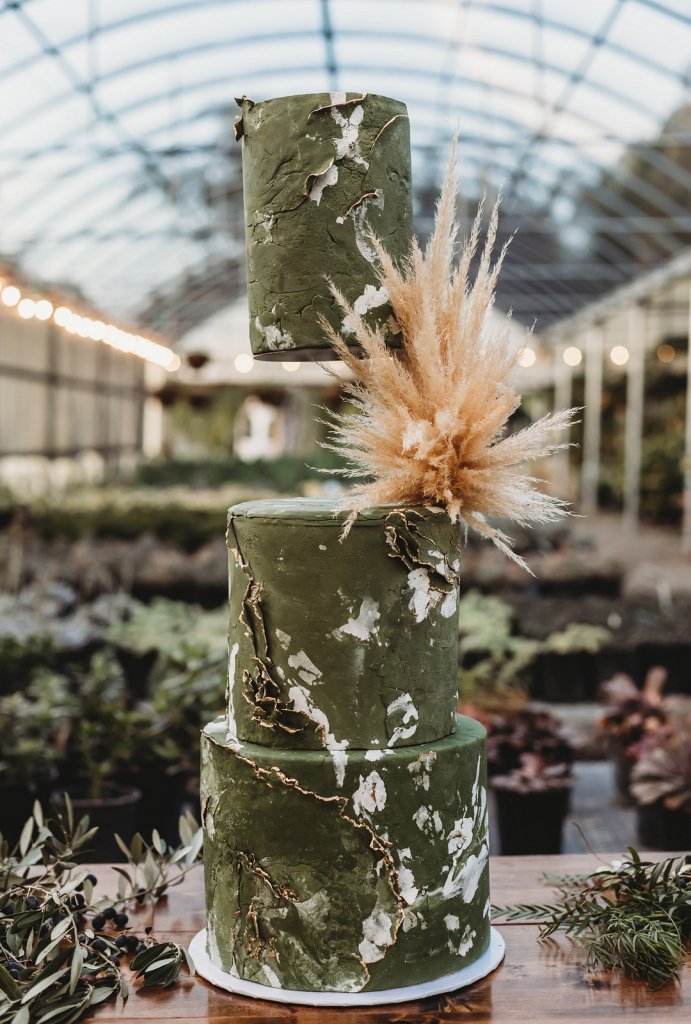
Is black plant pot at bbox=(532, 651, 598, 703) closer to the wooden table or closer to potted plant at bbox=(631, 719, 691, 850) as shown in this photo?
potted plant at bbox=(631, 719, 691, 850)

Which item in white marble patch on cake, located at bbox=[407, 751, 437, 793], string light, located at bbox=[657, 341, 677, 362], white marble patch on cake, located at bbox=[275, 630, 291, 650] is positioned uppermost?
string light, located at bbox=[657, 341, 677, 362]

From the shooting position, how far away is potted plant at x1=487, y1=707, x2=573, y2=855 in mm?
3561

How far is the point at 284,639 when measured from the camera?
1819 millimetres

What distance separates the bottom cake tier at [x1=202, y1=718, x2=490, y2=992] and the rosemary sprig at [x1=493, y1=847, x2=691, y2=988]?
0.24m

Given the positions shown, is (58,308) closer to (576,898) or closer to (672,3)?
(672,3)

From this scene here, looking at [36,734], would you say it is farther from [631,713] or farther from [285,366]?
[285,366]

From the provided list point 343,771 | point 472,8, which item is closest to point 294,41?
point 472,8

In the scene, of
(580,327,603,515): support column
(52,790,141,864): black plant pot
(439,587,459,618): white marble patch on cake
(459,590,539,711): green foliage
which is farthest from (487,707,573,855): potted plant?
(580,327,603,515): support column

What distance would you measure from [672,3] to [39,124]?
562 cm

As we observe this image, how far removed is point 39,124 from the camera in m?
10.1

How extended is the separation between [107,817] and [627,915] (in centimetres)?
182

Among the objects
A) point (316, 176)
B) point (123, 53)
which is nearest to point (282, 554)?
point (316, 176)

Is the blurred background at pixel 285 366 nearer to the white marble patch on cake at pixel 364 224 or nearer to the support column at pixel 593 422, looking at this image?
the support column at pixel 593 422

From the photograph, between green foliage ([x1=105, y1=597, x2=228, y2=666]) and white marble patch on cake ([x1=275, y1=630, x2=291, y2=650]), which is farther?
green foliage ([x1=105, y1=597, x2=228, y2=666])
